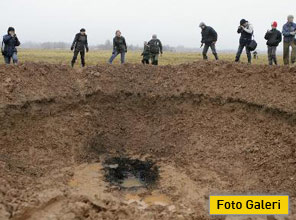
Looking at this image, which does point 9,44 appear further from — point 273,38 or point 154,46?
point 273,38

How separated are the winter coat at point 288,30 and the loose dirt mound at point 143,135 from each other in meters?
Result: 1.90

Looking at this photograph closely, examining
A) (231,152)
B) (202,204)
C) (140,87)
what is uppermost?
(140,87)

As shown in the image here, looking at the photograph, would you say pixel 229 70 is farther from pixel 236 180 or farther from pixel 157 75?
pixel 236 180

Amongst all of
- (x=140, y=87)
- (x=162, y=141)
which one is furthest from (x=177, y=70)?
(x=162, y=141)

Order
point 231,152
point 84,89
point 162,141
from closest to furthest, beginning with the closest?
point 231,152 < point 162,141 < point 84,89

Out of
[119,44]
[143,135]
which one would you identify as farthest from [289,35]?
[119,44]

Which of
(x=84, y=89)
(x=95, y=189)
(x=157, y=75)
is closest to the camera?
(x=95, y=189)

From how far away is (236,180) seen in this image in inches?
Result: 305

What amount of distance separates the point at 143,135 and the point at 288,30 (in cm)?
647

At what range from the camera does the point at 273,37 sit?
1153 cm

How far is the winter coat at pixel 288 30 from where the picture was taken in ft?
36.6

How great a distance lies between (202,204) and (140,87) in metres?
5.62

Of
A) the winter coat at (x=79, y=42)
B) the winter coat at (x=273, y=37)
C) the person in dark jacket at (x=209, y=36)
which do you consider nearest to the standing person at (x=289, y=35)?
the winter coat at (x=273, y=37)

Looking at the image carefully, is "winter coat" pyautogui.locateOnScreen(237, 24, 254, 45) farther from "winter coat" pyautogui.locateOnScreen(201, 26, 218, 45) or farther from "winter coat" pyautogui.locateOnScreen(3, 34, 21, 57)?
"winter coat" pyautogui.locateOnScreen(3, 34, 21, 57)
